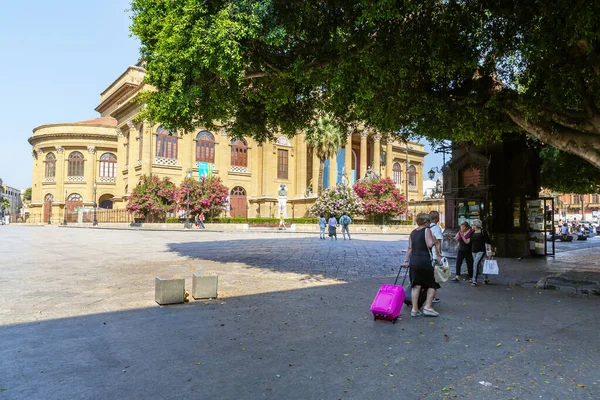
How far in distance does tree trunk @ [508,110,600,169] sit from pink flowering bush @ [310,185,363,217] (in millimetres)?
28322

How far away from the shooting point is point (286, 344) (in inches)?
178

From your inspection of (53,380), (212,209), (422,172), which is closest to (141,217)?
(212,209)

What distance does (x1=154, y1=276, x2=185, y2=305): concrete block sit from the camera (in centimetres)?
639

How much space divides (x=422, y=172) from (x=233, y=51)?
211 ft

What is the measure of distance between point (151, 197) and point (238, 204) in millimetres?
11771

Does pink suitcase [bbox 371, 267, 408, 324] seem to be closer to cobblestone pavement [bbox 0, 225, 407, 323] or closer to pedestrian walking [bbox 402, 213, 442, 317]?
pedestrian walking [bbox 402, 213, 442, 317]

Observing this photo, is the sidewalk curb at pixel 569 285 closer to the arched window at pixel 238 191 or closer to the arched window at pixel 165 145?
the arched window at pixel 165 145

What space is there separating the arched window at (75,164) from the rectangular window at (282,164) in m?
26.2

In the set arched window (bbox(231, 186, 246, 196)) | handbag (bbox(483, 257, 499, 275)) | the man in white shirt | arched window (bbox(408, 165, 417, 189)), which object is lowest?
handbag (bbox(483, 257, 499, 275))

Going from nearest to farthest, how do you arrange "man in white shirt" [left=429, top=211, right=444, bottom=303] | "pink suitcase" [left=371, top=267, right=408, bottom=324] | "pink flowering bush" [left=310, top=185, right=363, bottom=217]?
"pink suitcase" [left=371, top=267, right=408, bottom=324], "man in white shirt" [left=429, top=211, right=444, bottom=303], "pink flowering bush" [left=310, top=185, right=363, bottom=217]

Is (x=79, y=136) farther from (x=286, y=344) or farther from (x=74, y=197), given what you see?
(x=286, y=344)

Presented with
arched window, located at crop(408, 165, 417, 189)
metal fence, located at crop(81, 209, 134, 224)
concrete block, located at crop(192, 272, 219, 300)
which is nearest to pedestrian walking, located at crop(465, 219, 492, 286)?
concrete block, located at crop(192, 272, 219, 300)

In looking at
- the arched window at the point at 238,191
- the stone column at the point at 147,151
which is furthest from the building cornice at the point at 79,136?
the arched window at the point at 238,191

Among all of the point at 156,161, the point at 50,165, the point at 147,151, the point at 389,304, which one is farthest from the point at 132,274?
the point at 50,165
